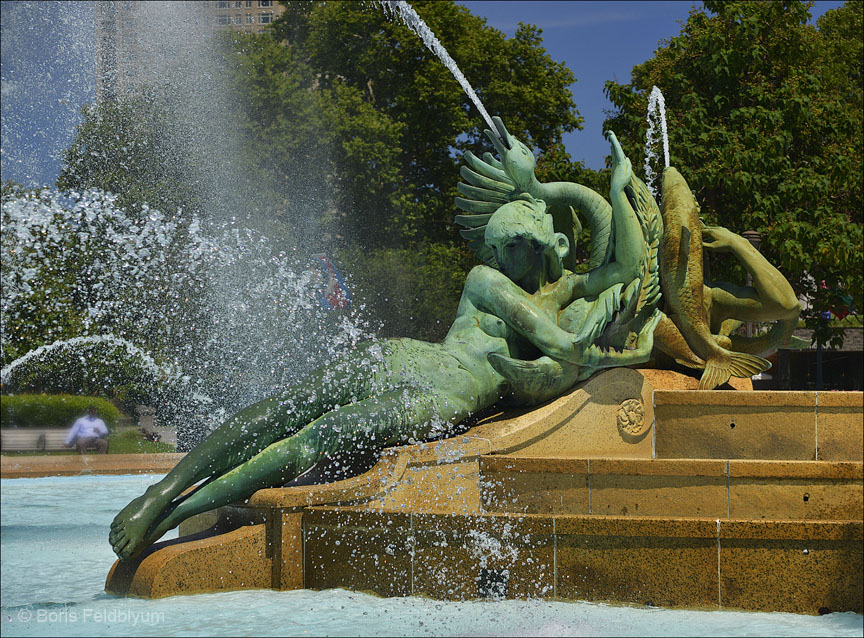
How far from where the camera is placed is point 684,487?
6.23 metres

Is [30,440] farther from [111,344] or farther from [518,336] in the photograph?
[518,336]

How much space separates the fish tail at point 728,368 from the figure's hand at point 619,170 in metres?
1.69

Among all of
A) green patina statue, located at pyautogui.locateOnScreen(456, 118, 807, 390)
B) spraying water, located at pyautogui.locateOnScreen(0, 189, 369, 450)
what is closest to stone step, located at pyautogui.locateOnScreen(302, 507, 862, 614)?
green patina statue, located at pyautogui.locateOnScreen(456, 118, 807, 390)

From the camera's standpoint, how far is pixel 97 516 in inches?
380

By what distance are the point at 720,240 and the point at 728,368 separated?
3.53 feet

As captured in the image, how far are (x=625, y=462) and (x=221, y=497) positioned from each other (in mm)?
2466

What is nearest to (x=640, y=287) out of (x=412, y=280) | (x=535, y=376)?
(x=535, y=376)

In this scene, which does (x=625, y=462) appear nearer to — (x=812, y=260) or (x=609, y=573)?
(x=609, y=573)

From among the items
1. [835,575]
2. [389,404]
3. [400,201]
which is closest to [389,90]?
[400,201]

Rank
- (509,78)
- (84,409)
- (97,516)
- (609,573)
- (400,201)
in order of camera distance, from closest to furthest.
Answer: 1. (609,573)
2. (97,516)
3. (84,409)
4. (400,201)
5. (509,78)

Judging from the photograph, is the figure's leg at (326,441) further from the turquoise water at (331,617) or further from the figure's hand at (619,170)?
the figure's hand at (619,170)

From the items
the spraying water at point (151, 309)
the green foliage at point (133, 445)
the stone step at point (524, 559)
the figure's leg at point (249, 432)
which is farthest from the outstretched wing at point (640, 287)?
the green foliage at point (133, 445)

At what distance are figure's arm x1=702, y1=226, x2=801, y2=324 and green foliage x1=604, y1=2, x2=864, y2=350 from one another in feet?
31.2

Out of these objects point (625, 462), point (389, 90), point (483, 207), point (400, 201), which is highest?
point (389, 90)
